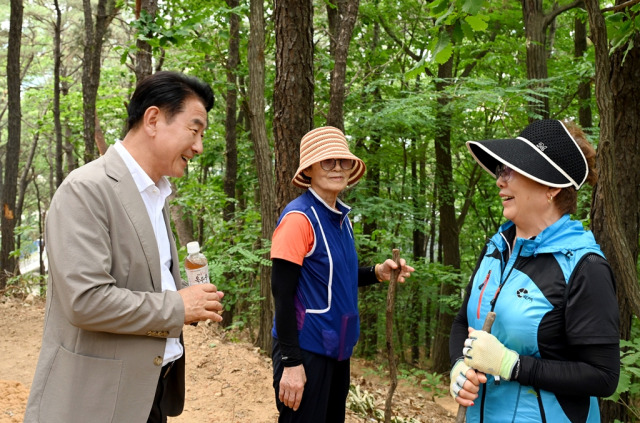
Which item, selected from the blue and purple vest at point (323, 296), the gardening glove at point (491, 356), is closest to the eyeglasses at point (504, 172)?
the gardening glove at point (491, 356)

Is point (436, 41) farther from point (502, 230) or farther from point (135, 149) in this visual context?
point (135, 149)

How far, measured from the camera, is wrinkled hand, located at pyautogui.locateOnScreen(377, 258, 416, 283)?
3377mm

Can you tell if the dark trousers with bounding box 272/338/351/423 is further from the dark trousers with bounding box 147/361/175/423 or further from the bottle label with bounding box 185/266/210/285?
the bottle label with bounding box 185/266/210/285

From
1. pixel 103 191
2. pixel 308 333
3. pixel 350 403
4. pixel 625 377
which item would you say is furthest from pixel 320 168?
pixel 350 403

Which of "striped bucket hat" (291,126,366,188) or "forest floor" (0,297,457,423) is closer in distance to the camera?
"striped bucket hat" (291,126,366,188)

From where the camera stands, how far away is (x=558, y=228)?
7.32 feet

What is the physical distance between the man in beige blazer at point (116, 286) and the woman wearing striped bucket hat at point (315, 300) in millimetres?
732

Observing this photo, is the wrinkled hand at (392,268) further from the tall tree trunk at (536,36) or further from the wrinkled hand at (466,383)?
the tall tree trunk at (536,36)

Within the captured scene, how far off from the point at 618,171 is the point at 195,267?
3832 mm

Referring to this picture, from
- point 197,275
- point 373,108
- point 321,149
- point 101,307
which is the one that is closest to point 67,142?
point 373,108

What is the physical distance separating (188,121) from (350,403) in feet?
13.2

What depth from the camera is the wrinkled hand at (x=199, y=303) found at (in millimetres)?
2211

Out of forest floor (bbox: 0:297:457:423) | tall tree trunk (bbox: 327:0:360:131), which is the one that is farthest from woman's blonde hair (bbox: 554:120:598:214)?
tall tree trunk (bbox: 327:0:360:131)

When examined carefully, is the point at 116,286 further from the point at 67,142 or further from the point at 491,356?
the point at 67,142
